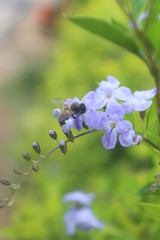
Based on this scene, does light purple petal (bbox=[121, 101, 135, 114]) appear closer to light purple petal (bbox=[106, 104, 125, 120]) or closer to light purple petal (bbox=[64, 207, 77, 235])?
light purple petal (bbox=[106, 104, 125, 120])

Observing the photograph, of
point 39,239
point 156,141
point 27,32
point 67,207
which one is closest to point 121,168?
point 67,207

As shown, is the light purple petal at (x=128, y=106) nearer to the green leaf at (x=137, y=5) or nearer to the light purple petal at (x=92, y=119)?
the light purple petal at (x=92, y=119)

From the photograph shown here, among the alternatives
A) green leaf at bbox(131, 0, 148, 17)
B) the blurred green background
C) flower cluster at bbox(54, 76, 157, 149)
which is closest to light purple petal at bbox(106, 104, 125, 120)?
flower cluster at bbox(54, 76, 157, 149)

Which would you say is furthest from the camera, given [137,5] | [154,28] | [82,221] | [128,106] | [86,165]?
[86,165]

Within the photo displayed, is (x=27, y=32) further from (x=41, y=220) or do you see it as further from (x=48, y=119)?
(x=41, y=220)

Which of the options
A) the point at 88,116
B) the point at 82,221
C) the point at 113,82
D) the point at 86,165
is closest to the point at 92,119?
the point at 88,116

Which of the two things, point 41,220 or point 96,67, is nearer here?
point 41,220

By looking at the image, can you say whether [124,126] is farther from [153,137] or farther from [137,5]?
[137,5]
